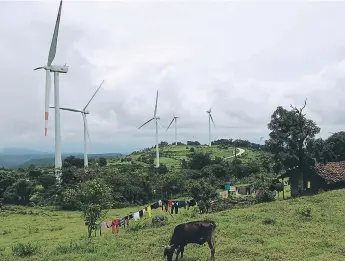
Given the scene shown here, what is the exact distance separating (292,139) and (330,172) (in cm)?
528

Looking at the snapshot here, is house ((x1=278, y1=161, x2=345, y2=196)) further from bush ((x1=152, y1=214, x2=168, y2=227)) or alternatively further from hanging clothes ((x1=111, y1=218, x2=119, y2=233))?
hanging clothes ((x1=111, y1=218, x2=119, y2=233))

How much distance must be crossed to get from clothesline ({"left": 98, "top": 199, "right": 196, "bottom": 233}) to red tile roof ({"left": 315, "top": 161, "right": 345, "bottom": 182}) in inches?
490

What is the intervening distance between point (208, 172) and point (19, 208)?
29.3 metres

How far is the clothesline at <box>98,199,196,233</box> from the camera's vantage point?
3189cm

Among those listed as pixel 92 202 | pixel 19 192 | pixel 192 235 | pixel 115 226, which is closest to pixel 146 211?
pixel 115 226

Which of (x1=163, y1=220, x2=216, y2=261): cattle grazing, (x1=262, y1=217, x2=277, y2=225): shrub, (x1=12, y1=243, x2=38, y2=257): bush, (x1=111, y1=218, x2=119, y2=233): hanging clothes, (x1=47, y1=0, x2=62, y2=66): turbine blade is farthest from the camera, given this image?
(x1=47, y1=0, x2=62, y2=66): turbine blade

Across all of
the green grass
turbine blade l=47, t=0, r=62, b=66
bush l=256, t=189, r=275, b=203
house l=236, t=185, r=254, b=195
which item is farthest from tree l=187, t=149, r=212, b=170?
the green grass

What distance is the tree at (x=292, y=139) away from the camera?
39.1 m

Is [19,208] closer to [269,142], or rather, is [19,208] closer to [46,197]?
[46,197]

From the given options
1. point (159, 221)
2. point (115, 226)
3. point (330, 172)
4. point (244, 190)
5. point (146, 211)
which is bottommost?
point (146, 211)

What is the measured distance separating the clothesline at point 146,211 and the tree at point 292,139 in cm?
963

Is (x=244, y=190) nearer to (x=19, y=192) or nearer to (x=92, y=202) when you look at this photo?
(x=92, y=202)

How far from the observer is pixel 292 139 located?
39.2 metres

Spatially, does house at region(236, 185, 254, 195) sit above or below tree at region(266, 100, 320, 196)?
below
